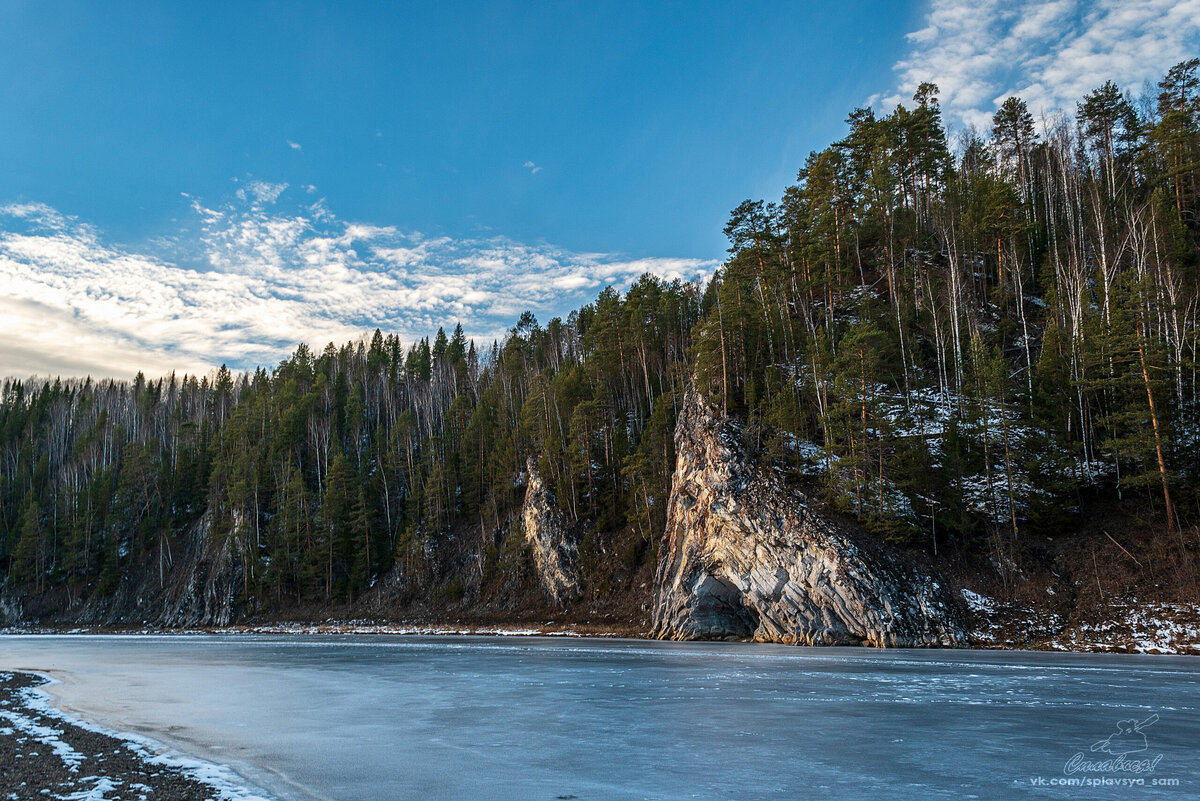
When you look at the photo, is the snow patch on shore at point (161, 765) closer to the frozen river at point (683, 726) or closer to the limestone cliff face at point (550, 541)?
the frozen river at point (683, 726)

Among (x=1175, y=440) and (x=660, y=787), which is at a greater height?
(x=1175, y=440)

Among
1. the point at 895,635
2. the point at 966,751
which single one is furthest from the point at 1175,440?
the point at 966,751

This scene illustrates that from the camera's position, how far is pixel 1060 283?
44.3m

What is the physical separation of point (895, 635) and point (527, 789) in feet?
92.0

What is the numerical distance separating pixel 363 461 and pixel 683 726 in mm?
72182

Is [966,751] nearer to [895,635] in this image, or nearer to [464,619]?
[895,635]

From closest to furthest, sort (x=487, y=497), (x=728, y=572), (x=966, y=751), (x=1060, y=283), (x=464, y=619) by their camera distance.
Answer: (x=966, y=751) → (x=728, y=572) → (x=1060, y=283) → (x=464, y=619) → (x=487, y=497)

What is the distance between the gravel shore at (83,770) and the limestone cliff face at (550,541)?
40841 millimetres

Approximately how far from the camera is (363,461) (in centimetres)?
7706
